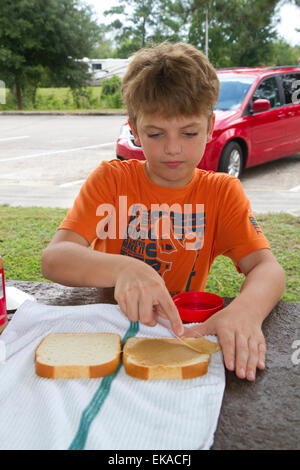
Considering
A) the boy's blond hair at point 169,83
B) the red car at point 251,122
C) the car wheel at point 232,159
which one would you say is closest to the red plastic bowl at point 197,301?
the boy's blond hair at point 169,83

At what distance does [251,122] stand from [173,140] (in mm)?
4917

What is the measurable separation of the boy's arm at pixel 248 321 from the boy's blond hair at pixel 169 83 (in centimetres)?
54

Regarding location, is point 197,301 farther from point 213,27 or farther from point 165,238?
point 213,27

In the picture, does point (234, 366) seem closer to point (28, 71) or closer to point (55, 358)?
point (55, 358)

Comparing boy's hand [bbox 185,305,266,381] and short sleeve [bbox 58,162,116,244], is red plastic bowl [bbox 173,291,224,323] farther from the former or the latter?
short sleeve [bbox 58,162,116,244]

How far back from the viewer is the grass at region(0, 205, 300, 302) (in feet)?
10.9

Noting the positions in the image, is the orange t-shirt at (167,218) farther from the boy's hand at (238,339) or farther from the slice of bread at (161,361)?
the slice of bread at (161,361)

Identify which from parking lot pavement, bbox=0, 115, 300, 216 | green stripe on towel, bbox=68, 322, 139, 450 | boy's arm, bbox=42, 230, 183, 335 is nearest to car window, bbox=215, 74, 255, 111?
parking lot pavement, bbox=0, 115, 300, 216

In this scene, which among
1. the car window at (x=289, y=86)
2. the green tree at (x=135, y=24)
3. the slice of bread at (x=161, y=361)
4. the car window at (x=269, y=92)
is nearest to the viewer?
the slice of bread at (x=161, y=361)

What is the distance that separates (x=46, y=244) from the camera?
4004 mm

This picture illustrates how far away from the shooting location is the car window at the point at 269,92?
248 inches

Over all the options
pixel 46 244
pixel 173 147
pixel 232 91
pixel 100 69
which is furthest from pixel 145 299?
pixel 100 69

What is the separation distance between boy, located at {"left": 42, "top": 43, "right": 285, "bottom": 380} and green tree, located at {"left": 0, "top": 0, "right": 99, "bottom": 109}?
21.1 meters
